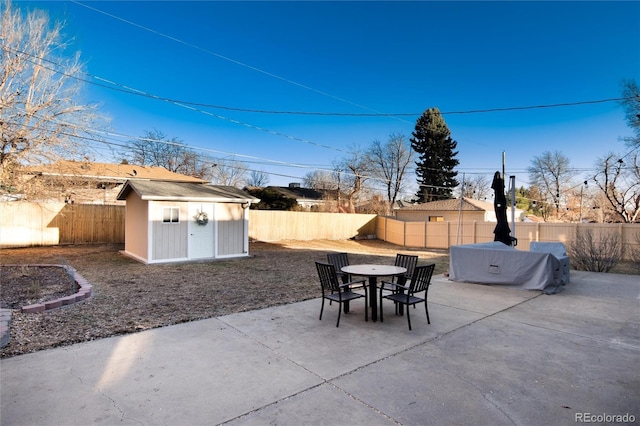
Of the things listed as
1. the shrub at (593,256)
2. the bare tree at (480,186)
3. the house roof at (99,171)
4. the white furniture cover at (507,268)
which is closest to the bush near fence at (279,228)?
the house roof at (99,171)

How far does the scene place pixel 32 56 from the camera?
1057 centimetres

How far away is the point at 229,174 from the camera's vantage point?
117 ft

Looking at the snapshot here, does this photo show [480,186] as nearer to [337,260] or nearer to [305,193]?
[305,193]

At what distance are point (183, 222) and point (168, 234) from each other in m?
0.61

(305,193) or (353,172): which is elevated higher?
(353,172)

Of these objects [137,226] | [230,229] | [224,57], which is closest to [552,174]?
[224,57]

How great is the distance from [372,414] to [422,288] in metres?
2.64

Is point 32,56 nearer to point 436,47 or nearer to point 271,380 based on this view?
point 271,380

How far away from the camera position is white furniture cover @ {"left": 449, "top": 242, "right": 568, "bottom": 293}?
693 cm

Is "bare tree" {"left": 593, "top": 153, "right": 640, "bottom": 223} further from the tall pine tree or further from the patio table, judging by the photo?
the patio table

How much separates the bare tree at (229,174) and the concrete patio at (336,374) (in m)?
30.7

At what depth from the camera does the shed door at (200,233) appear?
437 inches

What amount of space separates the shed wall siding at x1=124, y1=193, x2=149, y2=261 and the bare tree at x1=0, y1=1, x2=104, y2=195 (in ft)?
8.32

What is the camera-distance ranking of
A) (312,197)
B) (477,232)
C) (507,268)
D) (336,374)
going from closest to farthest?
(336,374)
(507,268)
(477,232)
(312,197)
